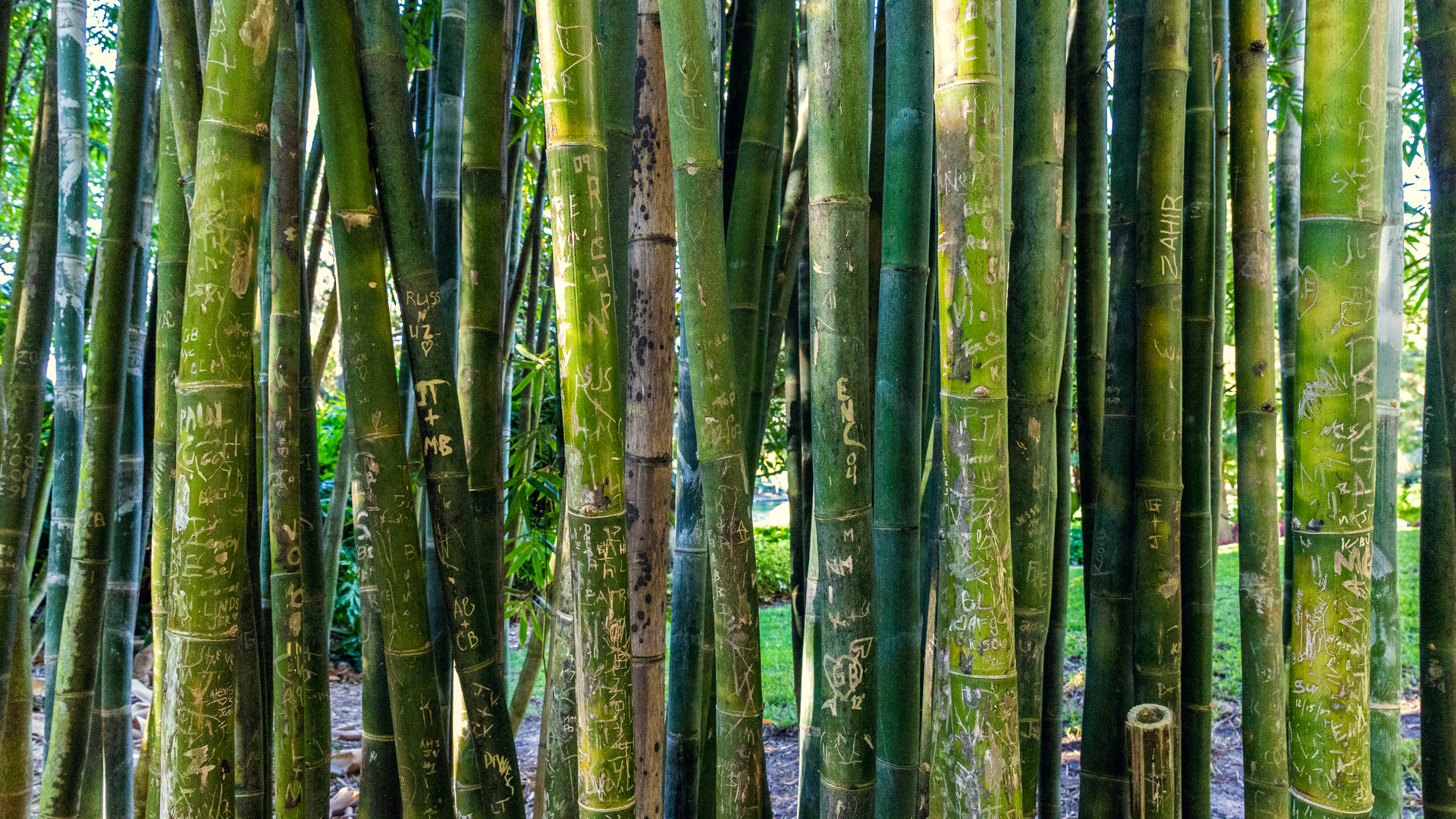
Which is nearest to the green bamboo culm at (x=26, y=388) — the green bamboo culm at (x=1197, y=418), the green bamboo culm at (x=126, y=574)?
Result: the green bamboo culm at (x=126, y=574)

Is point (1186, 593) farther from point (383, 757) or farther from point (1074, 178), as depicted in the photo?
point (383, 757)

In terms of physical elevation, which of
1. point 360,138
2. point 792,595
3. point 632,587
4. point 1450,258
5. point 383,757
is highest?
point 360,138

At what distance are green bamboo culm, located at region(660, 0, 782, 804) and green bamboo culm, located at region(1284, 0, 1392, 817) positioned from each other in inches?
21.7

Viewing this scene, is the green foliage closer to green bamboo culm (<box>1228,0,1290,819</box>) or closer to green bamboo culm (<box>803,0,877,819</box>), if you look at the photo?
green bamboo culm (<box>1228,0,1290,819</box>)

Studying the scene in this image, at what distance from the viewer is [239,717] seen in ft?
3.74

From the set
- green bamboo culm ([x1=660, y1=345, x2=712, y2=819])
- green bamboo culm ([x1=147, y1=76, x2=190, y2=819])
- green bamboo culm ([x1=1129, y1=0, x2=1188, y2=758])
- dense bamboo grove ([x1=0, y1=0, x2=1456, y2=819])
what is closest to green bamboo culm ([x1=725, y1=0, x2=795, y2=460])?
dense bamboo grove ([x1=0, y1=0, x2=1456, y2=819])

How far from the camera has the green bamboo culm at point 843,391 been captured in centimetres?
89

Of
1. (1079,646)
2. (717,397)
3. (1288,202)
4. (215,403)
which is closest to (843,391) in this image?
(717,397)

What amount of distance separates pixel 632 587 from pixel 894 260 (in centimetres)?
50

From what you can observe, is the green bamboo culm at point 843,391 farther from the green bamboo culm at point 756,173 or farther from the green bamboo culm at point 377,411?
the green bamboo culm at point 377,411

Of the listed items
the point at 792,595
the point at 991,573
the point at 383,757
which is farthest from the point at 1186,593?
the point at 383,757

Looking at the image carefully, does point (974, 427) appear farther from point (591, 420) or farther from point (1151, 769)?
point (1151, 769)

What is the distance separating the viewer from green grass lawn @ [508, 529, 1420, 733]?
4.19m

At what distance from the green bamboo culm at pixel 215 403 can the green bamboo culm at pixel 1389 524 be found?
1708mm
